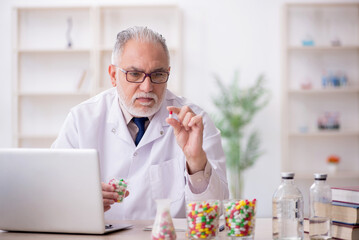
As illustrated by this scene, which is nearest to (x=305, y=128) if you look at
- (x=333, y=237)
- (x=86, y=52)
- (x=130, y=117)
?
(x=86, y=52)

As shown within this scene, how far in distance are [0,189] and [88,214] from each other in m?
0.30

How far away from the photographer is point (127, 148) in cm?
224

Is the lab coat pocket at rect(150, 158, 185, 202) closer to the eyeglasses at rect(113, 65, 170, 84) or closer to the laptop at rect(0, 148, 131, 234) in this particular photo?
the eyeglasses at rect(113, 65, 170, 84)

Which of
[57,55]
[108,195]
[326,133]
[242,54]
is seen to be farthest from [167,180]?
[57,55]

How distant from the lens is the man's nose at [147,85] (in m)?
2.13

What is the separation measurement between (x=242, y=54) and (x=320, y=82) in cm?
86

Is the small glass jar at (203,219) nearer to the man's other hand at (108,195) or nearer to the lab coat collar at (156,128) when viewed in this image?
the man's other hand at (108,195)

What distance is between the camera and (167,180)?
87.6 inches

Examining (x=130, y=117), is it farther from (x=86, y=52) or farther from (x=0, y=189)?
(x=86, y=52)

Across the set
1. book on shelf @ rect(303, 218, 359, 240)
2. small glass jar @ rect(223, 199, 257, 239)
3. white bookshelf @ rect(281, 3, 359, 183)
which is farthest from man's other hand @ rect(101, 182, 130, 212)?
white bookshelf @ rect(281, 3, 359, 183)

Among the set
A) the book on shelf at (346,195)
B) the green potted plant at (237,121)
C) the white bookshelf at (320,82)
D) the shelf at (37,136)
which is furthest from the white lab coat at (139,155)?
the white bookshelf at (320,82)

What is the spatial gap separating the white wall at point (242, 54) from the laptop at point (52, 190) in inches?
155

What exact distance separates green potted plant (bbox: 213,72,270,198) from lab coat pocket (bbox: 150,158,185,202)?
286 cm

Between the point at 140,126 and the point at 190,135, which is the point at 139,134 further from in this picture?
the point at 190,135
